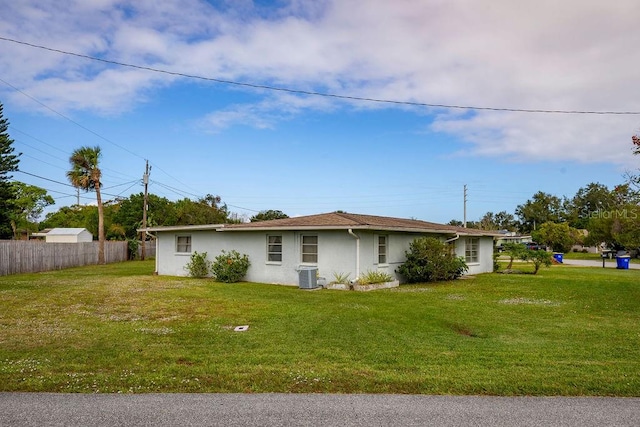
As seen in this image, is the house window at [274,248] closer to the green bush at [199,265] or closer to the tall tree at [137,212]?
the green bush at [199,265]

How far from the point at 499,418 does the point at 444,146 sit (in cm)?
2446

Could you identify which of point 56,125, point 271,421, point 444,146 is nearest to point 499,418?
point 271,421

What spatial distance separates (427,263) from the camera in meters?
18.8

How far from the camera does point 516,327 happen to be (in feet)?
29.7

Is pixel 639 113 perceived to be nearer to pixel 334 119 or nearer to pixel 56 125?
pixel 334 119

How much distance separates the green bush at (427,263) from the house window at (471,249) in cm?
492

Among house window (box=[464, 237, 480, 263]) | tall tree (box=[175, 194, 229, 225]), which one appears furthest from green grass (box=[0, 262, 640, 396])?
tall tree (box=[175, 194, 229, 225])

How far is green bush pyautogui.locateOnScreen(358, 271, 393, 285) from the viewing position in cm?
1673

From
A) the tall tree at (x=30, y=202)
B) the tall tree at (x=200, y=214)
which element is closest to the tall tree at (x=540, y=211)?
the tall tree at (x=200, y=214)

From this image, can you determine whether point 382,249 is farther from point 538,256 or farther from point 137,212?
point 137,212

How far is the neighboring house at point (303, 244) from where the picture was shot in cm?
1725

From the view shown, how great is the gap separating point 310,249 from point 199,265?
20.0ft

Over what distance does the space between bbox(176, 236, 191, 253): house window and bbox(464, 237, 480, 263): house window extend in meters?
14.3

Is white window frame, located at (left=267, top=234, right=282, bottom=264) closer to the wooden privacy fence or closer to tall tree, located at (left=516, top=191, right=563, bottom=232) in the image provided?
the wooden privacy fence
